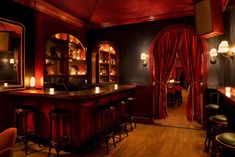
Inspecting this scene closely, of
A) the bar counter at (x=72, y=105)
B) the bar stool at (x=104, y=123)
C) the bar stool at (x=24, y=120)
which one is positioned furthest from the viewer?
the bar stool at (x=104, y=123)

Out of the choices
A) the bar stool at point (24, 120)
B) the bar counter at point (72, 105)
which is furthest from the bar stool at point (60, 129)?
the bar stool at point (24, 120)

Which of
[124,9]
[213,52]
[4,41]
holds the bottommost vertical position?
[213,52]

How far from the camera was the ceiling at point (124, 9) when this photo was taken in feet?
15.4

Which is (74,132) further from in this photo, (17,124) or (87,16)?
(87,16)

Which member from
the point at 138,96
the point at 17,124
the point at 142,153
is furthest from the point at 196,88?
the point at 17,124

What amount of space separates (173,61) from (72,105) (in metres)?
3.66

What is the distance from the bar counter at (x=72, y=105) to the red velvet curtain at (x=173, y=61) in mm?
2401

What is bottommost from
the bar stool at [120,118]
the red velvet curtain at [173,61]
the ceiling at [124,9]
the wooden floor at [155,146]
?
the wooden floor at [155,146]

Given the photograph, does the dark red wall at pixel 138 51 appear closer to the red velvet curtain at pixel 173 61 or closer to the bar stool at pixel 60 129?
the red velvet curtain at pixel 173 61

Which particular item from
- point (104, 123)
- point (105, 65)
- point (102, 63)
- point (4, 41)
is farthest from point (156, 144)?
point (105, 65)

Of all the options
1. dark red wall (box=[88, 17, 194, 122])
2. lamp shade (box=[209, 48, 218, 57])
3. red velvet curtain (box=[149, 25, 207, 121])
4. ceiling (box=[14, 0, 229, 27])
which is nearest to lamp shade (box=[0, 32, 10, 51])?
ceiling (box=[14, 0, 229, 27])

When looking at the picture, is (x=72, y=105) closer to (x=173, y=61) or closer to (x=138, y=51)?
(x=138, y=51)

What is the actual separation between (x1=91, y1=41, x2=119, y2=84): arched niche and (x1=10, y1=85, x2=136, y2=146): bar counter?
9.01 ft

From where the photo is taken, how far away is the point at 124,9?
5125 millimetres
